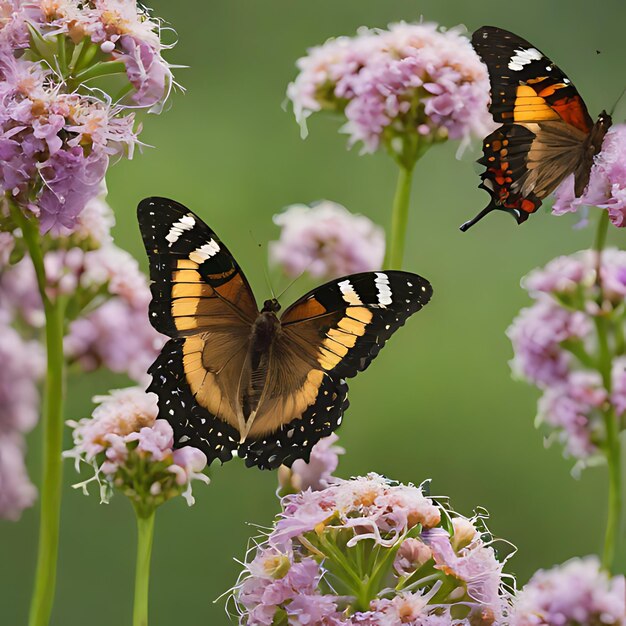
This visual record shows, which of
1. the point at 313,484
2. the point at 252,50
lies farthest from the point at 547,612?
the point at 252,50

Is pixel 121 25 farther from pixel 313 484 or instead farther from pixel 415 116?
pixel 313 484

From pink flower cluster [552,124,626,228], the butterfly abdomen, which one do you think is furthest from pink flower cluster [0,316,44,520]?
pink flower cluster [552,124,626,228]

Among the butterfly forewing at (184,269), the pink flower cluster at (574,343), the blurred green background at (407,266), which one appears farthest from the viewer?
the blurred green background at (407,266)

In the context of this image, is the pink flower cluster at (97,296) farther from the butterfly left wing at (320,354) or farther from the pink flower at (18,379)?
the butterfly left wing at (320,354)

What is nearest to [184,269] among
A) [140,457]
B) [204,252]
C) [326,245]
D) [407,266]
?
[204,252]

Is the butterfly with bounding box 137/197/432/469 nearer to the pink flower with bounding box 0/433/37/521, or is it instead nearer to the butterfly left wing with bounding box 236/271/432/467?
the butterfly left wing with bounding box 236/271/432/467

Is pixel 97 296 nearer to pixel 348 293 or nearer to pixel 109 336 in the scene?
pixel 109 336

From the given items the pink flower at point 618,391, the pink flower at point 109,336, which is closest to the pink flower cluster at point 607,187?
the pink flower at point 618,391
